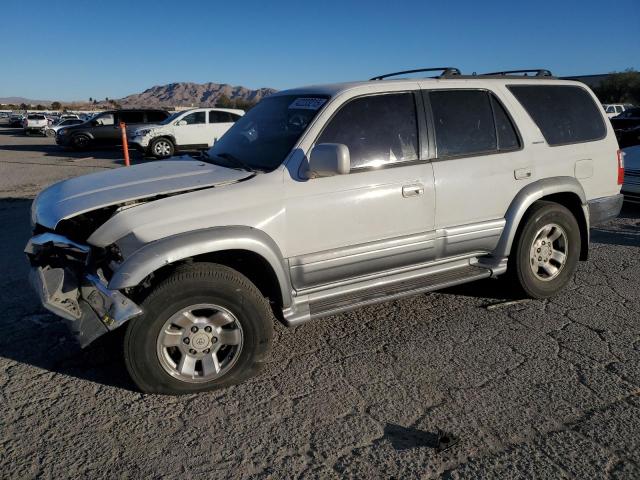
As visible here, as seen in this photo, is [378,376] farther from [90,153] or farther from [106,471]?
[90,153]

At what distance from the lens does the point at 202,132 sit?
1620cm

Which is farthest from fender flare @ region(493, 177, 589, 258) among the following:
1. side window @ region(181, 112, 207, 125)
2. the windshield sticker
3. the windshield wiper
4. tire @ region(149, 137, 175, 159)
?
side window @ region(181, 112, 207, 125)

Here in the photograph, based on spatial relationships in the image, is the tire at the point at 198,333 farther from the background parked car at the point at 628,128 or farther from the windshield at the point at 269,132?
the background parked car at the point at 628,128

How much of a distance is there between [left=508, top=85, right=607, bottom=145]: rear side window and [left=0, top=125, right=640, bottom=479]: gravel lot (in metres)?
1.47

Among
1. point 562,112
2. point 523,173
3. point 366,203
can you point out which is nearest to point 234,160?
point 366,203

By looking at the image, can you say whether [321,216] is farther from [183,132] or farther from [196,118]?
[196,118]

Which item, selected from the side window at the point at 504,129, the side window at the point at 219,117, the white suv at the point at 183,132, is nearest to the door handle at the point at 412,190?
the side window at the point at 504,129

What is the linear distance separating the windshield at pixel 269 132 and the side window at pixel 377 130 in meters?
0.21

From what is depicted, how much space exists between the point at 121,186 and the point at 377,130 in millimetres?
1794

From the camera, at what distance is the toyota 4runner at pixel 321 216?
287 cm

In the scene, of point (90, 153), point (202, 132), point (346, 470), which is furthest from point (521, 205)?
point (90, 153)

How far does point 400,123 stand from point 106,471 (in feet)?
9.32

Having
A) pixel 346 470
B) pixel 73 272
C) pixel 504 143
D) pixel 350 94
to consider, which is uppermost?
pixel 350 94

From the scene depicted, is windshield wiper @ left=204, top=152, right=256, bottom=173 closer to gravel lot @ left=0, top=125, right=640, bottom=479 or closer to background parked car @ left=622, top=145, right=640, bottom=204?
gravel lot @ left=0, top=125, right=640, bottom=479
